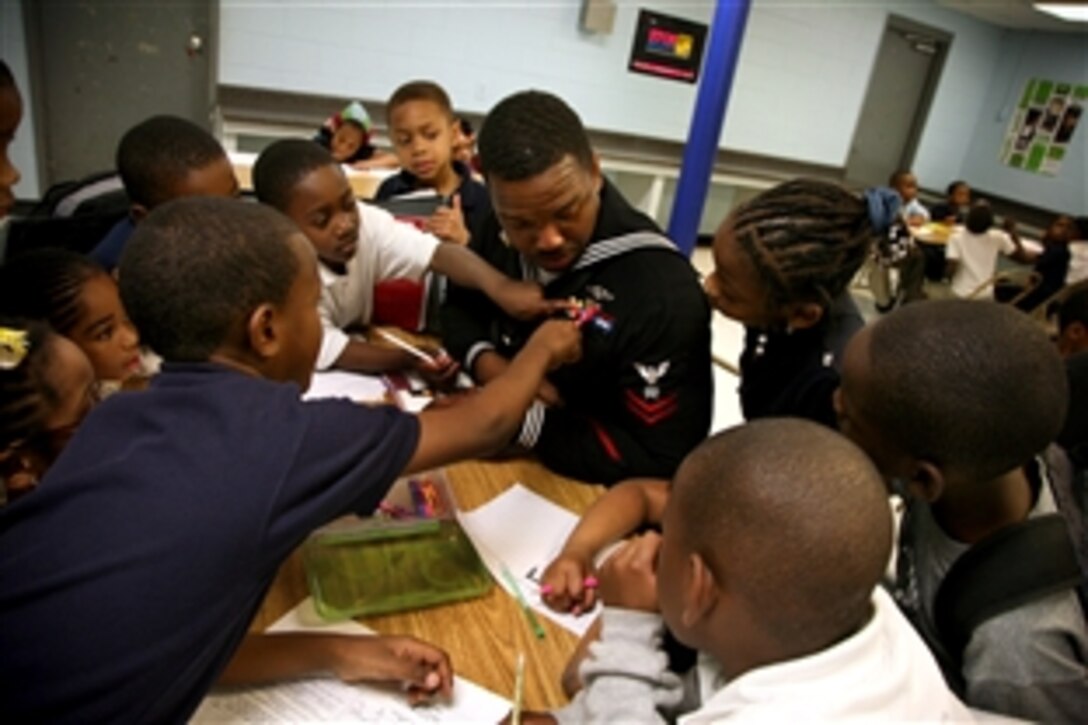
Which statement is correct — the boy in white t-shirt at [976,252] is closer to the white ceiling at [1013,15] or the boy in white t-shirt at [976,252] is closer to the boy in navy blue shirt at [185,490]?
the white ceiling at [1013,15]

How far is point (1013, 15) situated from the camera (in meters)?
7.24

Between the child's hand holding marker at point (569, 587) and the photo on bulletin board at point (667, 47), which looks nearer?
the child's hand holding marker at point (569, 587)

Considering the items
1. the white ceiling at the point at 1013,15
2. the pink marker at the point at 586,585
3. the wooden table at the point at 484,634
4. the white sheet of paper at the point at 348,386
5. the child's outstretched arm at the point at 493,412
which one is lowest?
the wooden table at the point at 484,634

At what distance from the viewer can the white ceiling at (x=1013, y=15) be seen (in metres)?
6.77

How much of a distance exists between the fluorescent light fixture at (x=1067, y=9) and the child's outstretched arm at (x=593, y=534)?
7.08 meters

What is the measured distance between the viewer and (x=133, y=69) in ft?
13.8

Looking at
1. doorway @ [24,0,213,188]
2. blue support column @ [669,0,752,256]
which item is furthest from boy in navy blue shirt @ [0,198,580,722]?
doorway @ [24,0,213,188]

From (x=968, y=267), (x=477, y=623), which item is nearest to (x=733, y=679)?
(x=477, y=623)

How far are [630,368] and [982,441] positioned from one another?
62 centimetres

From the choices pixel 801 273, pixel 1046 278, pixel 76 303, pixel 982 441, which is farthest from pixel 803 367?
pixel 1046 278

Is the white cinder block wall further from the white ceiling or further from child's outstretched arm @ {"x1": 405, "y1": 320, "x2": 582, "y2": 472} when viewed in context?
child's outstretched arm @ {"x1": 405, "y1": 320, "x2": 582, "y2": 472}

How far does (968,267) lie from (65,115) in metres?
6.33

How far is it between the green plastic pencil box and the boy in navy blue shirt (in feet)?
0.44

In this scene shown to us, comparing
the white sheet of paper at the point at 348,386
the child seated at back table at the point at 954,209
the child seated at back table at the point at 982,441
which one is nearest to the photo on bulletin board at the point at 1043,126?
the child seated at back table at the point at 954,209
